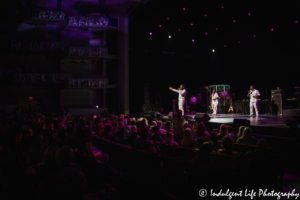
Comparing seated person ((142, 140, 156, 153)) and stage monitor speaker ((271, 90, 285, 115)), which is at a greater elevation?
stage monitor speaker ((271, 90, 285, 115))

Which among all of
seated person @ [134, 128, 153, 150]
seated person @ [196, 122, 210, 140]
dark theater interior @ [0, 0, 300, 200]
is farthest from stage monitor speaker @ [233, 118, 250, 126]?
seated person @ [134, 128, 153, 150]

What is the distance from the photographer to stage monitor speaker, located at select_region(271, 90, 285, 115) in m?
14.7

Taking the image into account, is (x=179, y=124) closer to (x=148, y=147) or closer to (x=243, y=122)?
(x=148, y=147)

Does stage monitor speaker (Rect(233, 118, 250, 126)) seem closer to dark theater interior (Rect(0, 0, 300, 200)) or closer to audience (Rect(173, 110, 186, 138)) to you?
dark theater interior (Rect(0, 0, 300, 200))

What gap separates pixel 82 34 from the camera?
24719mm

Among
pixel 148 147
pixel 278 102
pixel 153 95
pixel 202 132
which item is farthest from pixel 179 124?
pixel 153 95

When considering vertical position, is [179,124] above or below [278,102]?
below

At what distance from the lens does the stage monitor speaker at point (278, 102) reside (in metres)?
14.7

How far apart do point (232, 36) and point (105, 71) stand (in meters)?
12.7

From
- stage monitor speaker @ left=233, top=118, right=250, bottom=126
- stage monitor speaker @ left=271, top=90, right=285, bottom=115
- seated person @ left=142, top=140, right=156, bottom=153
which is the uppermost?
stage monitor speaker @ left=271, top=90, right=285, bottom=115

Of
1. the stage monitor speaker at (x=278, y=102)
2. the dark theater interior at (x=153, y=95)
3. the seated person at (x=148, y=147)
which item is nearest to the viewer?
A: the dark theater interior at (x=153, y=95)

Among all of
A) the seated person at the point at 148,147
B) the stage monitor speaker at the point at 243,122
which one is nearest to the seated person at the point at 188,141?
the seated person at the point at 148,147

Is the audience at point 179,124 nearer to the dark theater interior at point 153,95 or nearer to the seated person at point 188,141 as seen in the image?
the dark theater interior at point 153,95

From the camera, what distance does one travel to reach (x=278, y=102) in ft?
49.0
